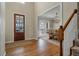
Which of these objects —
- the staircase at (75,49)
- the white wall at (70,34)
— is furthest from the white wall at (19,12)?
the staircase at (75,49)

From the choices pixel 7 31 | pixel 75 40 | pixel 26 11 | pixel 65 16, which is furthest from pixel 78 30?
pixel 26 11

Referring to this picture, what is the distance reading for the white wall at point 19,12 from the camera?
4.66 m

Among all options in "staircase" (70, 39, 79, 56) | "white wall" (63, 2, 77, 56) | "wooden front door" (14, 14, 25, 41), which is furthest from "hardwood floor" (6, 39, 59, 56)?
"wooden front door" (14, 14, 25, 41)

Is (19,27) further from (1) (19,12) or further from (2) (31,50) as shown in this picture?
(2) (31,50)

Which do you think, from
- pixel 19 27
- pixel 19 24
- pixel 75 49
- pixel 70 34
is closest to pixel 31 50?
pixel 70 34

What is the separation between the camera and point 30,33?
566cm

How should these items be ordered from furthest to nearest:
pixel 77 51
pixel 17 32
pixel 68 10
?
pixel 17 32 < pixel 68 10 < pixel 77 51

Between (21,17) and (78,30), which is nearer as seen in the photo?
(78,30)

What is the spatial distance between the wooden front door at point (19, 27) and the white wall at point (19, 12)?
15 cm

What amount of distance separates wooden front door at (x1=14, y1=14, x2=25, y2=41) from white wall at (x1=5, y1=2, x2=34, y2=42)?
15 centimetres

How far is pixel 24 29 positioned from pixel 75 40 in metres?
3.59

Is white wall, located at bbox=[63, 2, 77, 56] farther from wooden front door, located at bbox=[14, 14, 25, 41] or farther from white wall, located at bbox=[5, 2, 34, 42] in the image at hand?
wooden front door, located at bbox=[14, 14, 25, 41]

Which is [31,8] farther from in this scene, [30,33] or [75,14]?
[75,14]

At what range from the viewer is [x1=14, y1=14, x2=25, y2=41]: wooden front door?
4.86 metres
